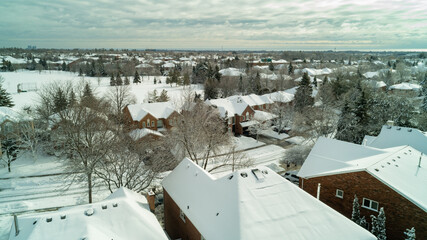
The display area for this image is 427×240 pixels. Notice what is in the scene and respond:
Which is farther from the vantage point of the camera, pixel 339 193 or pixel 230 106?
pixel 230 106

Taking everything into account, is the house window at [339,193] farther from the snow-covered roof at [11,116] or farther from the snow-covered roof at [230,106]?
the snow-covered roof at [11,116]

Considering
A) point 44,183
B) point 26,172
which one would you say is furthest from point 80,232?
point 26,172

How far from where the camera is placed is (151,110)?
4456 cm

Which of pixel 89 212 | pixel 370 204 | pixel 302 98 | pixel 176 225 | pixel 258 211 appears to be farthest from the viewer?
pixel 302 98

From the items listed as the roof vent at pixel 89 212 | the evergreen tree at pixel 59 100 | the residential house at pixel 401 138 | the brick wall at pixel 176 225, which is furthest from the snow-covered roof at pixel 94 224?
the evergreen tree at pixel 59 100

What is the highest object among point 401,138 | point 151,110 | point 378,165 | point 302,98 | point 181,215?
point 302,98

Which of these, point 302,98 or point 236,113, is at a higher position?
point 302,98

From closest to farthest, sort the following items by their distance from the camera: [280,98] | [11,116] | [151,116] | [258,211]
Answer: [258,211]
[11,116]
[151,116]
[280,98]

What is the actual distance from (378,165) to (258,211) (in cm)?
1074

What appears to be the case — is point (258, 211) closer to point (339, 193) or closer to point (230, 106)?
point (339, 193)

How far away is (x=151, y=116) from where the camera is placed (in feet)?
143

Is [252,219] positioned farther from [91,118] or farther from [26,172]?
[26,172]

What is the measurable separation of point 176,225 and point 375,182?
1388 cm

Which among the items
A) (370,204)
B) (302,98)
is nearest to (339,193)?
(370,204)
